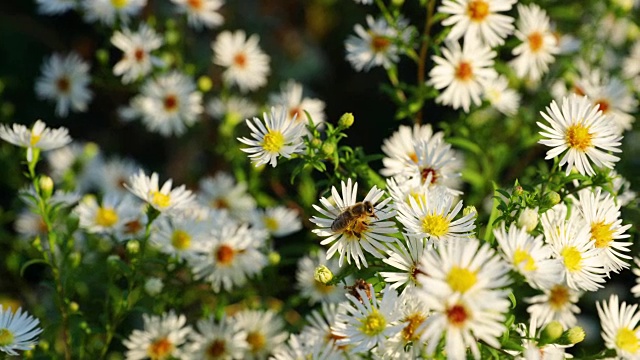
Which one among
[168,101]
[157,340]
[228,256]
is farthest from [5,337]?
[168,101]

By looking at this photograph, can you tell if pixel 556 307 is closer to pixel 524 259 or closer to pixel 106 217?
pixel 524 259

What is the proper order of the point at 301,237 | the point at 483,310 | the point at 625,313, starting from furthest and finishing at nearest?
1. the point at 301,237
2. the point at 625,313
3. the point at 483,310

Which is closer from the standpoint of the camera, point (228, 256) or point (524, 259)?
point (524, 259)

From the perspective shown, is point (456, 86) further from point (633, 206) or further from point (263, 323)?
point (263, 323)

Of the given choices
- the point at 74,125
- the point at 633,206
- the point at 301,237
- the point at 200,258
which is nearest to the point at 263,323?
the point at 200,258

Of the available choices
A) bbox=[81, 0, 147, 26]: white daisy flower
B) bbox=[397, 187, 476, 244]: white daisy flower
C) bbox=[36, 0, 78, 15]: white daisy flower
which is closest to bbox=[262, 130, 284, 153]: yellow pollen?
bbox=[397, 187, 476, 244]: white daisy flower

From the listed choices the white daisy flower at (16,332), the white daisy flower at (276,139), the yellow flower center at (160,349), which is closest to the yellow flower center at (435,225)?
the white daisy flower at (276,139)
